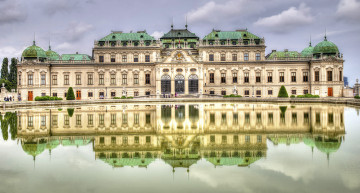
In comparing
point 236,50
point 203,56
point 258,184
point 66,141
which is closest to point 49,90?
point 203,56

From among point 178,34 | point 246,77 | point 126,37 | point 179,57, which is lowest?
point 246,77

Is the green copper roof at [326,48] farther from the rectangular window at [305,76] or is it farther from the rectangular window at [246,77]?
the rectangular window at [246,77]

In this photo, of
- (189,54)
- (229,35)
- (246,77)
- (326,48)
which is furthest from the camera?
(229,35)

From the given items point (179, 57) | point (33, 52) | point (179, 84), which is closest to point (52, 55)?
point (33, 52)

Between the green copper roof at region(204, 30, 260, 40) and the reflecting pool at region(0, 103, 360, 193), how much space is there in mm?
56734

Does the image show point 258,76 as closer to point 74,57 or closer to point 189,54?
point 189,54

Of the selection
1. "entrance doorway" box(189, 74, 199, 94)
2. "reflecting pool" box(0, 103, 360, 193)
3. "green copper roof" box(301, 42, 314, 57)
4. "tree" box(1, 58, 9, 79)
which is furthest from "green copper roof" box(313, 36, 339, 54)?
"tree" box(1, 58, 9, 79)

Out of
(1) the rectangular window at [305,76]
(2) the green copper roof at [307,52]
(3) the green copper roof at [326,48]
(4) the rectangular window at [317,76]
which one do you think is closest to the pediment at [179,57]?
(1) the rectangular window at [305,76]

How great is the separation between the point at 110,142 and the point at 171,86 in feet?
180

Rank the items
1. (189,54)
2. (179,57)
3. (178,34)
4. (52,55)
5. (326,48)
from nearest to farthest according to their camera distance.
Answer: (179,57)
(189,54)
(326,48)
(52,55)
(178,34)

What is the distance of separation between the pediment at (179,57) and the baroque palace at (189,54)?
1.63m

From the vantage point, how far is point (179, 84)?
70.8 meters

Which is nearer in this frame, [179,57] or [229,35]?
[179,57]

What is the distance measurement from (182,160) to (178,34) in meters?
69.6
